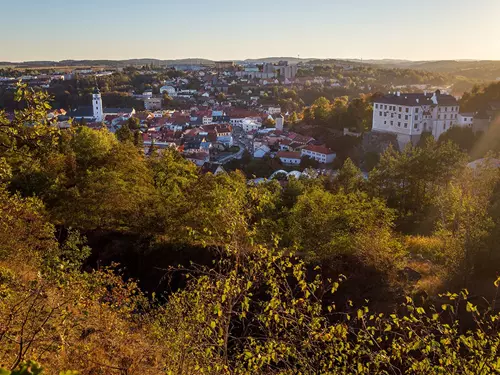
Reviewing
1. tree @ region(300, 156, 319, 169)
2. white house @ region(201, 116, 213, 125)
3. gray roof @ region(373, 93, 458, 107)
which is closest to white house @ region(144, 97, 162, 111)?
white house @ region(201, 116, 213, 125)

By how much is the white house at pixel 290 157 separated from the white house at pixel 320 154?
0.55 meters

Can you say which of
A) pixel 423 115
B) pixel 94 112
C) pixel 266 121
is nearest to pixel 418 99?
pixel 423 115

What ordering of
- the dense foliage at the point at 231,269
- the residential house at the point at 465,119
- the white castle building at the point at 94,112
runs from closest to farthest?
the dense foliage at the point at 231,269 → the residential house at the point at 465,119 → the white castle building at the point at 94,112

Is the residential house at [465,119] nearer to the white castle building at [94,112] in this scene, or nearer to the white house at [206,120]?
the white house at [206,120]

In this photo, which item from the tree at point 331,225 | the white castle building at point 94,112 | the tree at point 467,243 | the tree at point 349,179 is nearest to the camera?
the tree at point 467,243

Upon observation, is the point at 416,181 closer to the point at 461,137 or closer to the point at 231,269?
the point at 231,269

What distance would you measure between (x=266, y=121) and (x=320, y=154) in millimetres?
24010

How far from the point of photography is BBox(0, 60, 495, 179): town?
34094 millimetres

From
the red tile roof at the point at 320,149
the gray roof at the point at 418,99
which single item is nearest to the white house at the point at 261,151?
the red tile roof at the point at 320,149

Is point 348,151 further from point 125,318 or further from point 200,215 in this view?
point 125,318

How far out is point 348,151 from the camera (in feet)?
126

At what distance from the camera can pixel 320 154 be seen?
38.3 meters

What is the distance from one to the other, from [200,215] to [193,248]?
1.11 metres

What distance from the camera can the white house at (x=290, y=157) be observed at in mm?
39500
